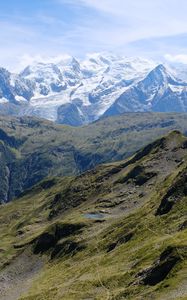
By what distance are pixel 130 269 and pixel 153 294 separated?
38.2 metres

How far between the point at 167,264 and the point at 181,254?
4.15 meters

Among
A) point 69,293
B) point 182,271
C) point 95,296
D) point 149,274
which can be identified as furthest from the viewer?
point 69,293

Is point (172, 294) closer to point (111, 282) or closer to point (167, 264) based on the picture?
point (167, 264)

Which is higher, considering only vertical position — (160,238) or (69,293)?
(160,238)

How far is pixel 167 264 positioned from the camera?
135 meters

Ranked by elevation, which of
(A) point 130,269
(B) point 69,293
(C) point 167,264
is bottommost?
(B) point 69,293

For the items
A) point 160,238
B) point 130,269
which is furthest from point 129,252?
point 130,269

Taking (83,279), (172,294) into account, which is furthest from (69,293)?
(172,294)

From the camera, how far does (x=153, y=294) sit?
125 metres

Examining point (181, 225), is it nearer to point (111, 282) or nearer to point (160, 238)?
point (160, 238)

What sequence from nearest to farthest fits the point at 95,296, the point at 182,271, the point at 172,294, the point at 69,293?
the point at 172,294 < the point at 182,271 < the point at 95,296 < the point at 69,293

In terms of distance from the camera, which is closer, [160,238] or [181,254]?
[181,254]

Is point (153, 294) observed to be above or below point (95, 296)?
above

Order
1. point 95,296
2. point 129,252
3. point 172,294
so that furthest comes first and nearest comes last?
point 129,252, point 95,296, point 172,294
